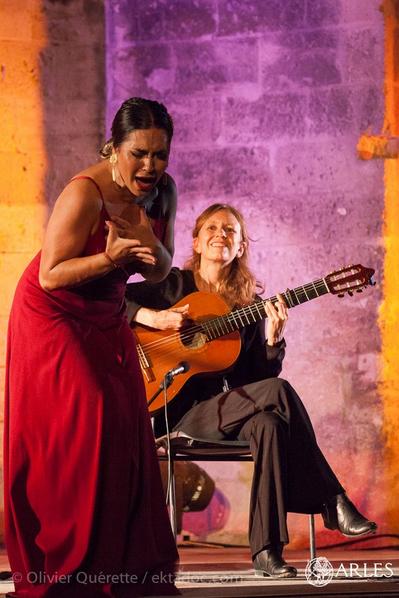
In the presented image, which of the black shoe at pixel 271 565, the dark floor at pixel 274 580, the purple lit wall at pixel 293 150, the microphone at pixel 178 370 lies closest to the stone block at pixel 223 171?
the purple lit wall at pixel 293 150

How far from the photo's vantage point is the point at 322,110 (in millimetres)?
5258

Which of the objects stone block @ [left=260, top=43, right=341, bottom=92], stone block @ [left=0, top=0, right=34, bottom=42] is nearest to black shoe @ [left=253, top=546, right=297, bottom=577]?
stone block @ [left=260, top=43, right=341, bottom=92]

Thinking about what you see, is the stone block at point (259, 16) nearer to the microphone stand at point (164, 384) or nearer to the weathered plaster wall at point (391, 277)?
the weathered plaster wall at point (391, 277)

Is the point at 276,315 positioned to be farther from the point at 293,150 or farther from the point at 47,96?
the point at 47,96

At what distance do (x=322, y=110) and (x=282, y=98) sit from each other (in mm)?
216

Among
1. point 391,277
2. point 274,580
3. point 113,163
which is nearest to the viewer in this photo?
point 113,163

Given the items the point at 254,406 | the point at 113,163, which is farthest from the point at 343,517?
the point at 113,163

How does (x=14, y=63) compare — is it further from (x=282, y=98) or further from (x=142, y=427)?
(x=142, y=427)

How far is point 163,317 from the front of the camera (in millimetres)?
4191

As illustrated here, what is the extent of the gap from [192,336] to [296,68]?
5.82 feet

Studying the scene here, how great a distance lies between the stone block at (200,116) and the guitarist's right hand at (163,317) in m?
1.40

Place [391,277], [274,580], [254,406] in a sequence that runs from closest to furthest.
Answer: [274,580]
[254,406]
[391,277]

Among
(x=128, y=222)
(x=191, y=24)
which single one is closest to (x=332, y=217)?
(x=191, y=24)

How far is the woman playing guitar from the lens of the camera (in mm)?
3771
